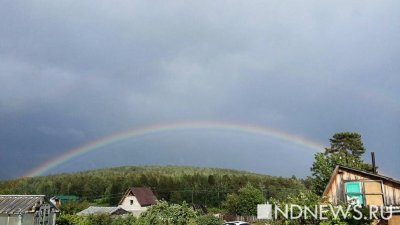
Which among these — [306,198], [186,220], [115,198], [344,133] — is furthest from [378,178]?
[115,198]

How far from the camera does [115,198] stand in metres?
95.9

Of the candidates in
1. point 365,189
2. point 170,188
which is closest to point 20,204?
point 365,189

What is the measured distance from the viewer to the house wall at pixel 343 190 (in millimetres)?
29109

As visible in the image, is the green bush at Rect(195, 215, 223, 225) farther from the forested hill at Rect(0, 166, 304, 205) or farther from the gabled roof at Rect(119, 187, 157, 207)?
the forested hill at Rect(0, 166, 304, 205)

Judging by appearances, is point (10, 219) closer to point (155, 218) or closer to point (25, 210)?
point (25, 210)

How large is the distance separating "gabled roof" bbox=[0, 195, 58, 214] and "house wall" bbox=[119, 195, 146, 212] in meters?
36.4

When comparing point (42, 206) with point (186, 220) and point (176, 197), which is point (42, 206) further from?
point (176, 197)

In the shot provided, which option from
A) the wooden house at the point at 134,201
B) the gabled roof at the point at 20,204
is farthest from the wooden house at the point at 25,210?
the wooden house at the point at 134,201

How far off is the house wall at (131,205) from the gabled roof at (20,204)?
36.4 m

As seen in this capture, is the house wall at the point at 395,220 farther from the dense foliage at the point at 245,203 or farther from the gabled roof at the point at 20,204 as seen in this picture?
the dense foliage at the point at 245,203

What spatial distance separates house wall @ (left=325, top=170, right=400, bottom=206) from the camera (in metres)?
29.1

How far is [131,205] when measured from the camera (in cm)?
7444

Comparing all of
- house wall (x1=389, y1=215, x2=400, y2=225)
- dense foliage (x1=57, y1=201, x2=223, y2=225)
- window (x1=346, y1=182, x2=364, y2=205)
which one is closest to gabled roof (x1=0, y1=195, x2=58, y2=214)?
dense foliage (x1=57, y1=201, x2=223, y2=225)

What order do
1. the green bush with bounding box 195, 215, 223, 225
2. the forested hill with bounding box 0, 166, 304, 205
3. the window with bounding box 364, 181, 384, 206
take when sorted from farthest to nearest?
the forested hill with bounding box 0, 166, 304, 205 → the green bush with bounding box 195, 215, 223, 225 → the window with bounding box 364, 181, 384, 206
